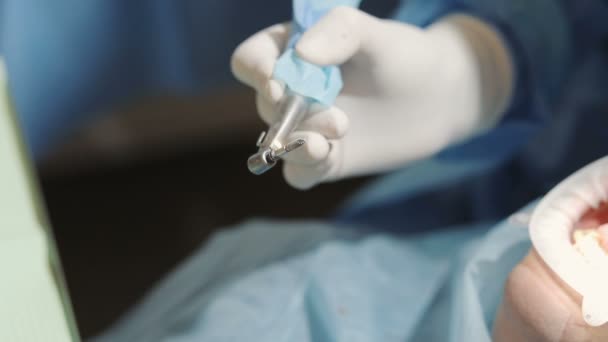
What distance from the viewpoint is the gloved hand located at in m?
0.48

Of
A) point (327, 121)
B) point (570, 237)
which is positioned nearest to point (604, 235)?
point (570, 237)

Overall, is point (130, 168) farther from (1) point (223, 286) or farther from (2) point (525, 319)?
(2) point (525, 319)

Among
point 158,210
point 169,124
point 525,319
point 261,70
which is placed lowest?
point 158,210

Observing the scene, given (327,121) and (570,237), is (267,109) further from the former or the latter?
(570,237)

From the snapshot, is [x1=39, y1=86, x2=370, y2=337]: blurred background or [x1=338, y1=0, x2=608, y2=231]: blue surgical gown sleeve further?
[x1=39, y1=86, x2=370, y2=337]: blurred background

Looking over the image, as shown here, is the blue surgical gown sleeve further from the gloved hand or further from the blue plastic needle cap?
the blue plastic needle cap

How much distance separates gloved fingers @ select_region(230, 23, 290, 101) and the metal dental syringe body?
1 cm

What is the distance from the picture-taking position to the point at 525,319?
0.45 m

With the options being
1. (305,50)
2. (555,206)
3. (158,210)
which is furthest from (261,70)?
(158,210)

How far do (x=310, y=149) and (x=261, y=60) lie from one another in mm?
71

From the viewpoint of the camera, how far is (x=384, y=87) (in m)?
0.56

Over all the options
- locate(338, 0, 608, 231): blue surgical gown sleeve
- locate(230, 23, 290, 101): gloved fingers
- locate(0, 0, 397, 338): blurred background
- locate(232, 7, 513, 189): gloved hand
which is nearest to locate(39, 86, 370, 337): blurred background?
locate(0, 0, 397, 338): blurred background

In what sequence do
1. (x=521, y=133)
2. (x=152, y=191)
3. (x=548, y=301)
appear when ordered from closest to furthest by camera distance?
(x=548, y=301), (x=521, y=133), (x=152, y=191)

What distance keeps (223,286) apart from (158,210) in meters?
0.70
